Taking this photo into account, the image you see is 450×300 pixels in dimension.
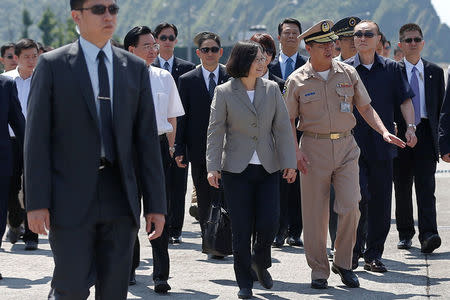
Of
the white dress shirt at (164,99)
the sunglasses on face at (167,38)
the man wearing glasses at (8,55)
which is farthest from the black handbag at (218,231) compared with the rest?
the man wearing glasses at (8,55)

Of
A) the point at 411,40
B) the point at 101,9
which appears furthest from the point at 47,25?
the point at 101,9

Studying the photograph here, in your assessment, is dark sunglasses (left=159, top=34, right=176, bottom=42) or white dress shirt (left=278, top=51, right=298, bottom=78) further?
dark sunglasses (left=159, top=34, right=176, bottom=42)

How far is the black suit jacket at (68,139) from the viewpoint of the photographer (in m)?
5.12

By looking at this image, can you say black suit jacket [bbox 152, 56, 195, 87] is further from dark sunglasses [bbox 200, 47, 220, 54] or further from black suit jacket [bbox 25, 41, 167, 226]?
black suit jacket [bbox 25, 41, 167, 226]

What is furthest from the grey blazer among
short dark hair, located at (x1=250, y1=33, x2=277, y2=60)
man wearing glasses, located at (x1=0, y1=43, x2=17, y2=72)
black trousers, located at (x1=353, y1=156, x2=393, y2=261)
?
man wearing glasses, located at (x1=0, y1=43, x2=17, y2=72)

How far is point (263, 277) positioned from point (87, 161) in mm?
3372

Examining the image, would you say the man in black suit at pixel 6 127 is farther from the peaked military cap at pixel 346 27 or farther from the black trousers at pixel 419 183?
the black trousers at pixel 419 183

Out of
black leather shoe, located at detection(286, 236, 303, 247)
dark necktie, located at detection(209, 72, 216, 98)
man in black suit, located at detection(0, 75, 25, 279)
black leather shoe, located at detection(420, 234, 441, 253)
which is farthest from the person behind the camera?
black leather shoe, located at detection(286, 236, 303, 247)

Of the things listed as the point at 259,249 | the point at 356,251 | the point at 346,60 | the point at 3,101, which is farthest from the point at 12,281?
the point at 346,60

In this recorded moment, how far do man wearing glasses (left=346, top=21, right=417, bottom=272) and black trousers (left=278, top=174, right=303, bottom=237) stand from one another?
155 cm

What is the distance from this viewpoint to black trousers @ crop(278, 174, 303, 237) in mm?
10875

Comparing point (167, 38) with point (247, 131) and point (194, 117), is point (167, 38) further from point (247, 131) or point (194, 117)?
point (247, 131)

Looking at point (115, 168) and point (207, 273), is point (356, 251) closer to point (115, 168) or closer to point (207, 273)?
point (207, 273)

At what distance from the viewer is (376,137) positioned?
9297mm
